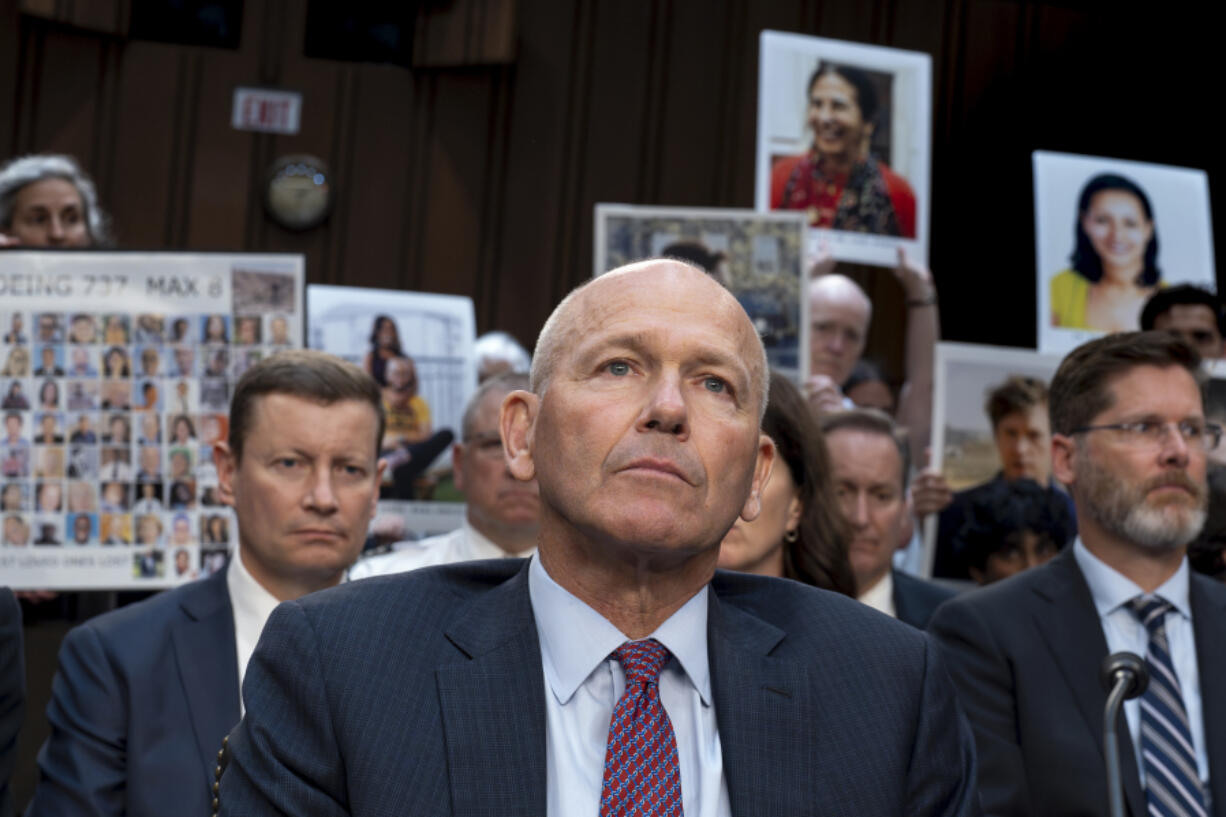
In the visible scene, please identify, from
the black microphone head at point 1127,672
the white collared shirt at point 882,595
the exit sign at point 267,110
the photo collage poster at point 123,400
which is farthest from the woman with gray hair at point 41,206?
the black microphone head at point 1127,672

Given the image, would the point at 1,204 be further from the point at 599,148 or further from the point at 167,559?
the point at 599,148

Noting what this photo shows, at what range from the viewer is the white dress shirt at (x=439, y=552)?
326 cm

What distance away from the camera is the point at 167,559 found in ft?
10.5

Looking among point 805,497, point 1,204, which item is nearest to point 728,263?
point 805,497

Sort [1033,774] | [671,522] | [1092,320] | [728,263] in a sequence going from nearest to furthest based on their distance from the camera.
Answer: [671,522], [1033,774], [728,263], [1092,320]

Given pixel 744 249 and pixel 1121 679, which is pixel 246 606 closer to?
pixel 1121 679

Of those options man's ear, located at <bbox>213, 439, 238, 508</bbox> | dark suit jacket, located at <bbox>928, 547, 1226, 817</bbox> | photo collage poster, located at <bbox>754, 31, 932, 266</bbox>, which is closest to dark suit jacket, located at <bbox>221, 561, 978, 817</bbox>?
dark suit jacket, located at <bbox>928, 547, 1226, 817</bbox>

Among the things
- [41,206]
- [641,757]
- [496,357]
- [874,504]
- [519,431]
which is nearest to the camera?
[641,757]

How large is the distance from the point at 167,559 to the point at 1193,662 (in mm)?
2061

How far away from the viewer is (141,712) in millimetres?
2305

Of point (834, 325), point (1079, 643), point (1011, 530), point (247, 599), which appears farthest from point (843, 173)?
point (247, 599)

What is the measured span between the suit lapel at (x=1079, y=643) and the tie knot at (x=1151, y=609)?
79 mm

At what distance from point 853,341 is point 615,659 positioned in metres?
2.77

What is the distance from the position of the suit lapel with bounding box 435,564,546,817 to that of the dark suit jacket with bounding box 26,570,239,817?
2.91 feet
